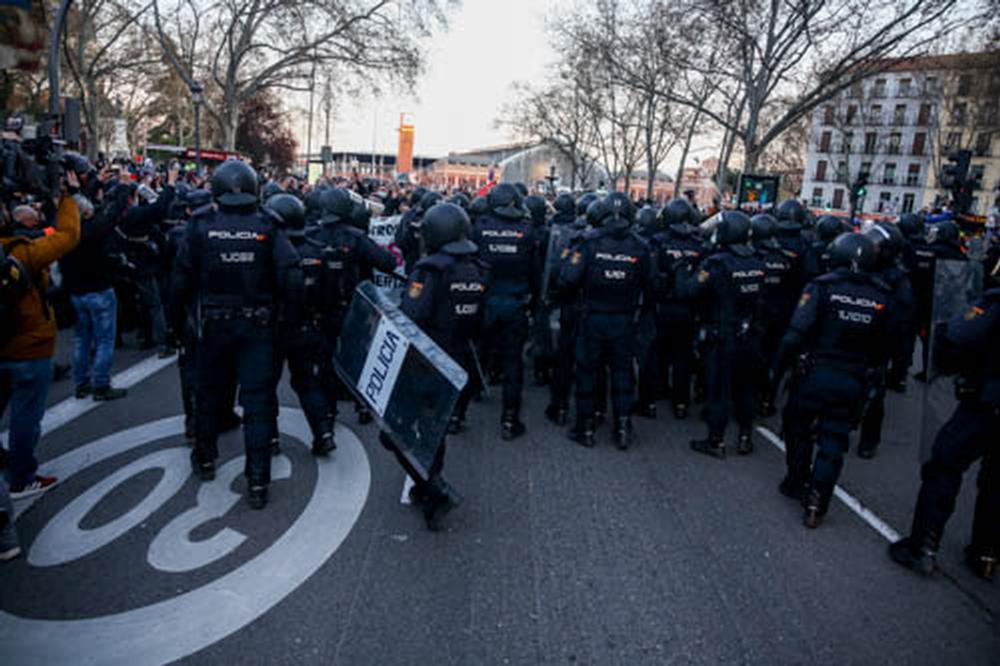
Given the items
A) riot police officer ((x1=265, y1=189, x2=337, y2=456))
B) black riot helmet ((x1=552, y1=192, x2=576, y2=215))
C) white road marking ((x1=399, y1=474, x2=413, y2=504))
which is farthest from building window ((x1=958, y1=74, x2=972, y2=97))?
white road marking ((x1=399, y1=474, x2=413, y2=504))

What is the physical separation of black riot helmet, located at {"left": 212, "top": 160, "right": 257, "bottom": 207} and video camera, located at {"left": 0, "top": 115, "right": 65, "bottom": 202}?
902 millimetres

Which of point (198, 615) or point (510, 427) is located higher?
point (510, 427)

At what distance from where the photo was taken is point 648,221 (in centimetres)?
744

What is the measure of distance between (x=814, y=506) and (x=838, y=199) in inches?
3069

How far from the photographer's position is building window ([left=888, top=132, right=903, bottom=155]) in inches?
2564

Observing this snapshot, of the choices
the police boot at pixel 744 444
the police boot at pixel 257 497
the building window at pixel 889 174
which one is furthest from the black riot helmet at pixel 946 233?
the building window at pixel 889 174

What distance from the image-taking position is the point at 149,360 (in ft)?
25.1

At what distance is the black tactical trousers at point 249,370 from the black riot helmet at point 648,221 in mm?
4649

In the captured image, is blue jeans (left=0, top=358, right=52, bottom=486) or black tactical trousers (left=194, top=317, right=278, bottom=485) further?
black tactical trousers (left=194, top=317, right=278, bottom=485)

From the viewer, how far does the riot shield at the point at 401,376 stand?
144 inches

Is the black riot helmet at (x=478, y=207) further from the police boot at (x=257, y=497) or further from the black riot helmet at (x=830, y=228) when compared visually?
the police boot at (x=257, y=497)

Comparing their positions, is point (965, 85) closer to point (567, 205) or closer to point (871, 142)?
point (871, 142)

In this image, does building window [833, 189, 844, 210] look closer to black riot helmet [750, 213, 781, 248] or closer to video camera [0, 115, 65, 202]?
black riot helmet [750, 213, 781, 248]

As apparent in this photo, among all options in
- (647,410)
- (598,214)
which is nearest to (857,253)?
(598,214)
